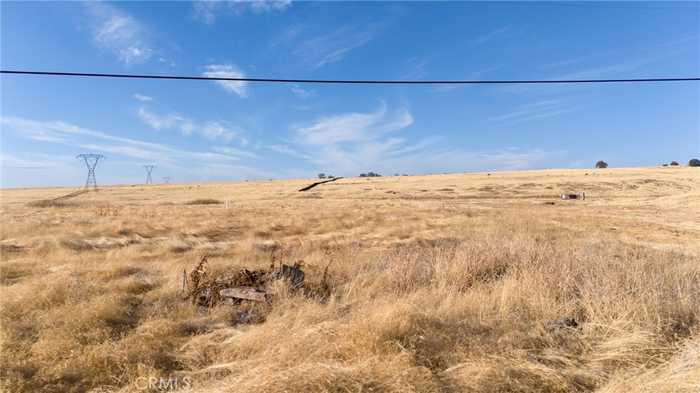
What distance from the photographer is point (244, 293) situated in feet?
22.4

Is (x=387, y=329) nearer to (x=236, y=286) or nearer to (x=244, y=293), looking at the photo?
(x=244, y=293)

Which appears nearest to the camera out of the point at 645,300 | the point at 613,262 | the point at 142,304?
the point at 645,300

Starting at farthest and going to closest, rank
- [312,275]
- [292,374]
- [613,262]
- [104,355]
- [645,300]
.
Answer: [312,275] → [613,262] → [645,300] → [104,355] → [292,374]

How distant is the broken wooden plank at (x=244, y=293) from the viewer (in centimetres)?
667

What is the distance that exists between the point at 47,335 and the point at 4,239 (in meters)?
14.0

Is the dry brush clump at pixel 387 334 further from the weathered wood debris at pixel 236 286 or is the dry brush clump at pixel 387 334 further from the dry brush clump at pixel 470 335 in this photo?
the weathered wood debris at pixel 236 286

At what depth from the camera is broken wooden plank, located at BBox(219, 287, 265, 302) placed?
667 cm

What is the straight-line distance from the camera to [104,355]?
4461mm

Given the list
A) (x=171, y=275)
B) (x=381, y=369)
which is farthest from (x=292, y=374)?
(x=171, y=275)

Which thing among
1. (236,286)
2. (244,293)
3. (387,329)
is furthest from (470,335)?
(236,286)

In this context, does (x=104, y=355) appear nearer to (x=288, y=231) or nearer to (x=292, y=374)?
(x=292, y=374)

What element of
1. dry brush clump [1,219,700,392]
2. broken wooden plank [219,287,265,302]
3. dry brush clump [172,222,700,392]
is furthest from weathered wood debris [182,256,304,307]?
dry brush clump [172,222,700,392]

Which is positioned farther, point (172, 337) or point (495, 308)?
point (495, 308)

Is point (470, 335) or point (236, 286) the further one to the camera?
point (236, 286)
